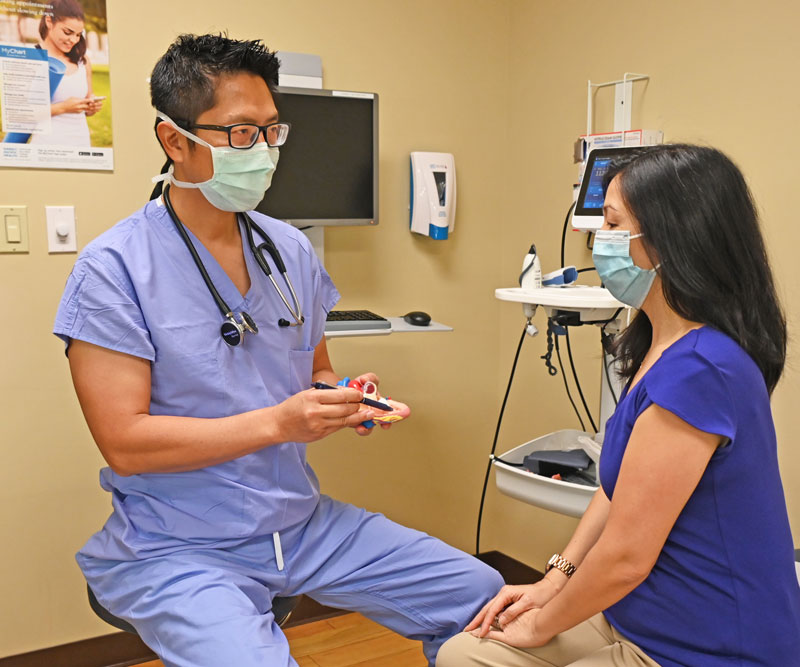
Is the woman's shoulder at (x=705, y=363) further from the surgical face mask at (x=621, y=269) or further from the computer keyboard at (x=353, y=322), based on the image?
the computer keyboard at (x=353, y=322)

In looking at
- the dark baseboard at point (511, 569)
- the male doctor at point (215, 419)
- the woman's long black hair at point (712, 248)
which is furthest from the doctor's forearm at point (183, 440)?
the dark baseboard at point (511, 569)

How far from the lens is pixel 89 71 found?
1926 mm

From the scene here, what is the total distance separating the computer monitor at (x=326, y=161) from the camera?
6.58 ft

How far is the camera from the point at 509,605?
4.42 ft

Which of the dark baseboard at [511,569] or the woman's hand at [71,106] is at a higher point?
the woman's hand at [71,106]

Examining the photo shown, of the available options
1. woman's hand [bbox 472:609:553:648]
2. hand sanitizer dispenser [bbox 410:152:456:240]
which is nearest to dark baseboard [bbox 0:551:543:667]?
woman's hand [bbox 472:609:553:648]

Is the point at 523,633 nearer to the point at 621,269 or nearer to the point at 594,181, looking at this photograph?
the point at 621,269

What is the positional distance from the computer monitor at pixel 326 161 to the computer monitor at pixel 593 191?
0.56 metres

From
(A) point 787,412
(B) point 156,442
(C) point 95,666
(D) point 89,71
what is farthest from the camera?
(C) point 95,666

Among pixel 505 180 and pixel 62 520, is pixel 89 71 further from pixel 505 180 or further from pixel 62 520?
pixel 505 180

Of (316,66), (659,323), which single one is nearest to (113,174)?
(316,66)

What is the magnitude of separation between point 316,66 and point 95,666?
1.74 m

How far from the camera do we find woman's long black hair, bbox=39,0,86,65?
185 centimetres

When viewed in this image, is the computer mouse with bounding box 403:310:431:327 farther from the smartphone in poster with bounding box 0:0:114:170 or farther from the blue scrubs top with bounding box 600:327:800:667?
the blue scrubs top with bounding box 600:327:800:667
